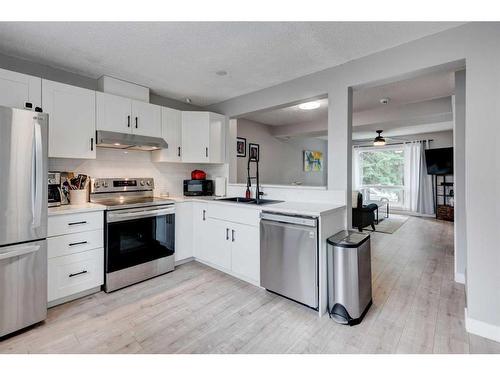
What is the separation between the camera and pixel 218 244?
300 centimetres

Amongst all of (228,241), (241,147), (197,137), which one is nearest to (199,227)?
(228,241)

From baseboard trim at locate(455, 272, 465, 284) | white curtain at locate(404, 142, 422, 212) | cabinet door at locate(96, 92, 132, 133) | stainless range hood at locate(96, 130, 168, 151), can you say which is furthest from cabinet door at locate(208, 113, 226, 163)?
white curtain at locate(404, 142, 422, 212)

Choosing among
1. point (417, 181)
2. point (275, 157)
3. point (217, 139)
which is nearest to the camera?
point (217, 139)

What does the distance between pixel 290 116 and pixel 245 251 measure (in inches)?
127

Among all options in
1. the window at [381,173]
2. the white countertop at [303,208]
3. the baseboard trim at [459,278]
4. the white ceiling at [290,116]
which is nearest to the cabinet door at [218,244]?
the white countertop at [303,208]

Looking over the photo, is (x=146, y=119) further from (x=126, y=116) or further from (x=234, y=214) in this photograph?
(x=234, y=214)

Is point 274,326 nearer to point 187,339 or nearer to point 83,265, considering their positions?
point 187,339

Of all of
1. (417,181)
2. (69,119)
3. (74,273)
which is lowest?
(74,273)

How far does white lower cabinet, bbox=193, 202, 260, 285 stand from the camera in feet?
8.57

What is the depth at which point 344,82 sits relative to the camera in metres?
2.52

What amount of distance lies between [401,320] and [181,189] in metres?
3.16

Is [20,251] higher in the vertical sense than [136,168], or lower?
lower

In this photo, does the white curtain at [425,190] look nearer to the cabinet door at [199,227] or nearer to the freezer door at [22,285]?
the cabinet door at [199,227]

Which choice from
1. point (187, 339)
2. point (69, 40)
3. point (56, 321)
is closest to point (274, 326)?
point (187, 339)
